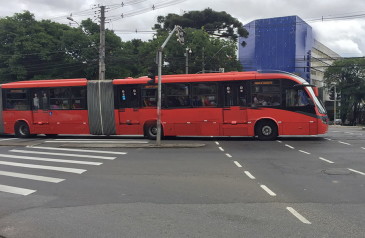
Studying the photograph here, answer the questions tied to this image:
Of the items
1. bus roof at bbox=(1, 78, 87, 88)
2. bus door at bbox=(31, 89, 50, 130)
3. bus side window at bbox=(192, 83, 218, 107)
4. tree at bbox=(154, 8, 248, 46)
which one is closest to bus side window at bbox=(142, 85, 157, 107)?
bus side window at bbox=(192, 83, 218, 107)

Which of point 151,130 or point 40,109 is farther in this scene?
point 40,109

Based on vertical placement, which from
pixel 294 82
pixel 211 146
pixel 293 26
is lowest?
pixel 211 146

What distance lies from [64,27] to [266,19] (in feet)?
128

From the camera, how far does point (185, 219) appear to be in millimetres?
5820

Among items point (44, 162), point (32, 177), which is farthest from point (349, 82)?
point (32, 177)

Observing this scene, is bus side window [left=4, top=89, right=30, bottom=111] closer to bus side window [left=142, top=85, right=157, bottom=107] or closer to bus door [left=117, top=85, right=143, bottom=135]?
bus door [left=117, top=85, right=143, bottom=135]

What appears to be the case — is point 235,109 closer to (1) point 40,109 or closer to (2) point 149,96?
(2) point 149,96

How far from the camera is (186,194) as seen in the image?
7.46m

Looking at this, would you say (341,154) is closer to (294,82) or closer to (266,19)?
(294,82)

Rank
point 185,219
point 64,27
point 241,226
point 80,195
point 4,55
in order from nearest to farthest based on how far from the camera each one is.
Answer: point 241,226 < point 185,219 < point 80,195 < point 4,55 < point 64,27

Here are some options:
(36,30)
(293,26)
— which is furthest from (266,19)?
(36,30)

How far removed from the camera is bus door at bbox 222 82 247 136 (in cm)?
1711

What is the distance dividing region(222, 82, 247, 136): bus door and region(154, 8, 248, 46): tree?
38.5m

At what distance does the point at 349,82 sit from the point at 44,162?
66.3 meters
